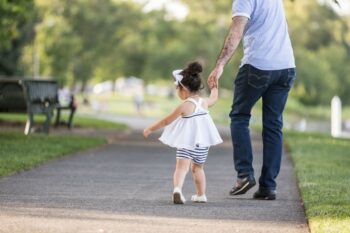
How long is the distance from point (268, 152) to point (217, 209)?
3.96 ft

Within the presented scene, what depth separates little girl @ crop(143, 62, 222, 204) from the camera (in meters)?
7.82

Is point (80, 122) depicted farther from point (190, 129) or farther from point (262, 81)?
point (190, 129)

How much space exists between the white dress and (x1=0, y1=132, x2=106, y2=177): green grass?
2447 millimetres

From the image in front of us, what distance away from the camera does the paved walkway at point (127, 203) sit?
6.27m

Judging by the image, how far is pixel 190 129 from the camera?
25.8ft

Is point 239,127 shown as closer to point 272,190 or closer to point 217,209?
point 272,190

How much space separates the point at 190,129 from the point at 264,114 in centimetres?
84

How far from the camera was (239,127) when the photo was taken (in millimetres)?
8250

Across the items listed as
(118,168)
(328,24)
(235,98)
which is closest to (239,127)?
(235,98)

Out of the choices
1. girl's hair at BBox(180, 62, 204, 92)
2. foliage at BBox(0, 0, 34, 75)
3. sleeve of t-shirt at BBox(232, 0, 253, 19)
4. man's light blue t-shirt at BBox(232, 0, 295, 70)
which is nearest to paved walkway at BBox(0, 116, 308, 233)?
girl's hair at BBox(180, 62, 204, 92)

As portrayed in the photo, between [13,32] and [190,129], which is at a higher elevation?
[190,129]

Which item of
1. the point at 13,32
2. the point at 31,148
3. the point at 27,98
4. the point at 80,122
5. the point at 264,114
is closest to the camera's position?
the point at 264,114

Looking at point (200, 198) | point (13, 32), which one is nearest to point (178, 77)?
point (200, 198)

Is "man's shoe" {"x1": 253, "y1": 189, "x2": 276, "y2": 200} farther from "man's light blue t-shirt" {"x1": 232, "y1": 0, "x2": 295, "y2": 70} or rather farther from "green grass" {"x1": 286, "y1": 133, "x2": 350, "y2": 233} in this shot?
"man's light blue t-shirt" {"x1": 232, "y1": 0, "x2": 295, "y2": 70}
